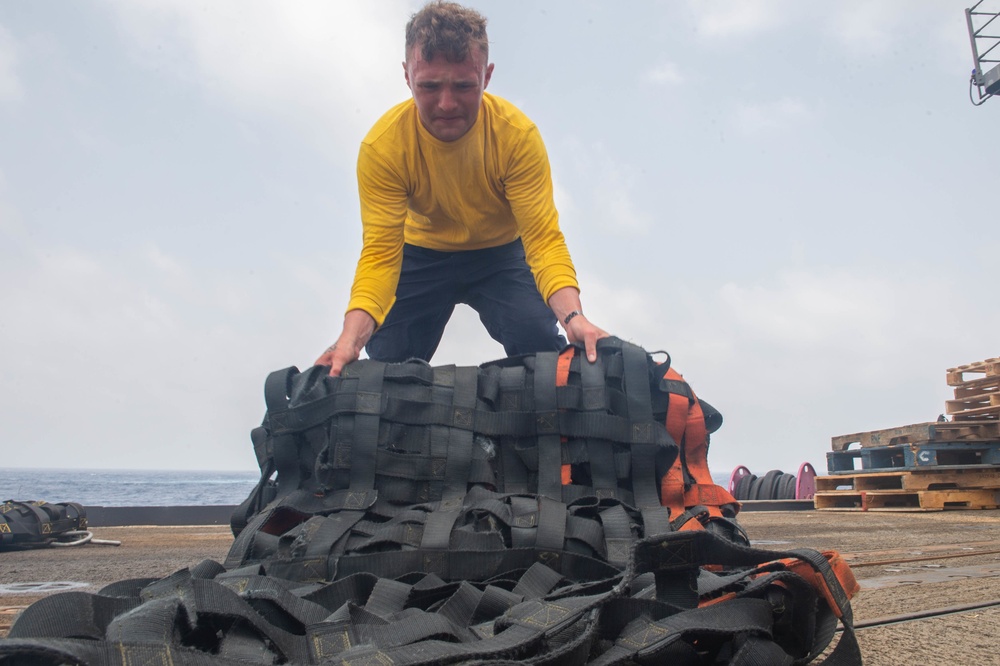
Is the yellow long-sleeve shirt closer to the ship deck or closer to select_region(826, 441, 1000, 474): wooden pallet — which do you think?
→ the ship deck

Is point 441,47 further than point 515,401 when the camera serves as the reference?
Yes

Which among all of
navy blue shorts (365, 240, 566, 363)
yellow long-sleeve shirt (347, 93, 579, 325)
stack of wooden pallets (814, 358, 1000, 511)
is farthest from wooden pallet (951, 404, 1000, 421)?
yellow long-sleeve shirt (347, 93, 579, 325)

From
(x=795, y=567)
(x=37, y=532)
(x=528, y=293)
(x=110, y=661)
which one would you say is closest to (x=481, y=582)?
(x=795, y=567)

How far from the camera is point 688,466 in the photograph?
2.45m

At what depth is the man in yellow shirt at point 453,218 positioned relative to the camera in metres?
2.93

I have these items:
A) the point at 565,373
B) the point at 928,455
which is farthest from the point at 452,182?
the point at 928,455

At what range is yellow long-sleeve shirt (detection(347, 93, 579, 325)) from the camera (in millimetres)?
3318

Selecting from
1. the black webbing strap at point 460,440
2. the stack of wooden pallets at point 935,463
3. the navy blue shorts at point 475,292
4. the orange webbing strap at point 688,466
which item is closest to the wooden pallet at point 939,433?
the stack of wooden pallets at point 935,463

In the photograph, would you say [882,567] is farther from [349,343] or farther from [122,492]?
[122,492]

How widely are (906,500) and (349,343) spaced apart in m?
7.48

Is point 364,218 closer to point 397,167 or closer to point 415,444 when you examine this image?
point 397,167

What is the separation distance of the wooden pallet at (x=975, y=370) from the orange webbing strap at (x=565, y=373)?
816 centimetres

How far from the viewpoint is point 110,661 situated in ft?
3.16

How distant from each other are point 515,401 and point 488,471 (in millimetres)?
265
